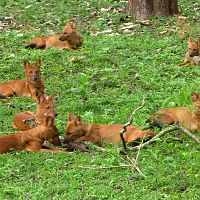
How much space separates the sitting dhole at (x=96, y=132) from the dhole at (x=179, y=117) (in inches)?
14.5

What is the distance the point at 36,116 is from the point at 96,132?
1.07 metres

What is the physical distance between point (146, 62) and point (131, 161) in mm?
5051

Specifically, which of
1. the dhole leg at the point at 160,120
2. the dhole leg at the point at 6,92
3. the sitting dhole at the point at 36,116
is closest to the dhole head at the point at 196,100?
the dhole leg at the point at 160,120

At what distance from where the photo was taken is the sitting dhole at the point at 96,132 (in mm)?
8078

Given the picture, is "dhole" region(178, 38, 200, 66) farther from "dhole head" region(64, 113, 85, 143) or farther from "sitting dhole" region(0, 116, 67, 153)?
"sitting dhole" region(0, 116, 67, 153)

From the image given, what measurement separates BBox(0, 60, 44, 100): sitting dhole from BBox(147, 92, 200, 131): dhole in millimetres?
2704

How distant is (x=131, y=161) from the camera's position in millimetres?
7082

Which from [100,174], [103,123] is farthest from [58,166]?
[103,123]

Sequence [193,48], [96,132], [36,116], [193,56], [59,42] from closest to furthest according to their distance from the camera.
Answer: [96,132] < [36,116] < [193,56] < [193,48] < [59,42]

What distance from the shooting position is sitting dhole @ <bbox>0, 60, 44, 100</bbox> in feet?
35.0

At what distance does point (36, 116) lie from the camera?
29.5 ft

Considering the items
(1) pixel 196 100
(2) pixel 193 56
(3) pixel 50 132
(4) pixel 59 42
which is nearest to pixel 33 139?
(3) pixel 50 132

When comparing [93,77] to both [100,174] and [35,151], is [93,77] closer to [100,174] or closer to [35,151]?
[35,151]

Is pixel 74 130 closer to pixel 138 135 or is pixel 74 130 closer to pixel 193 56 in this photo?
pixel 138 135
